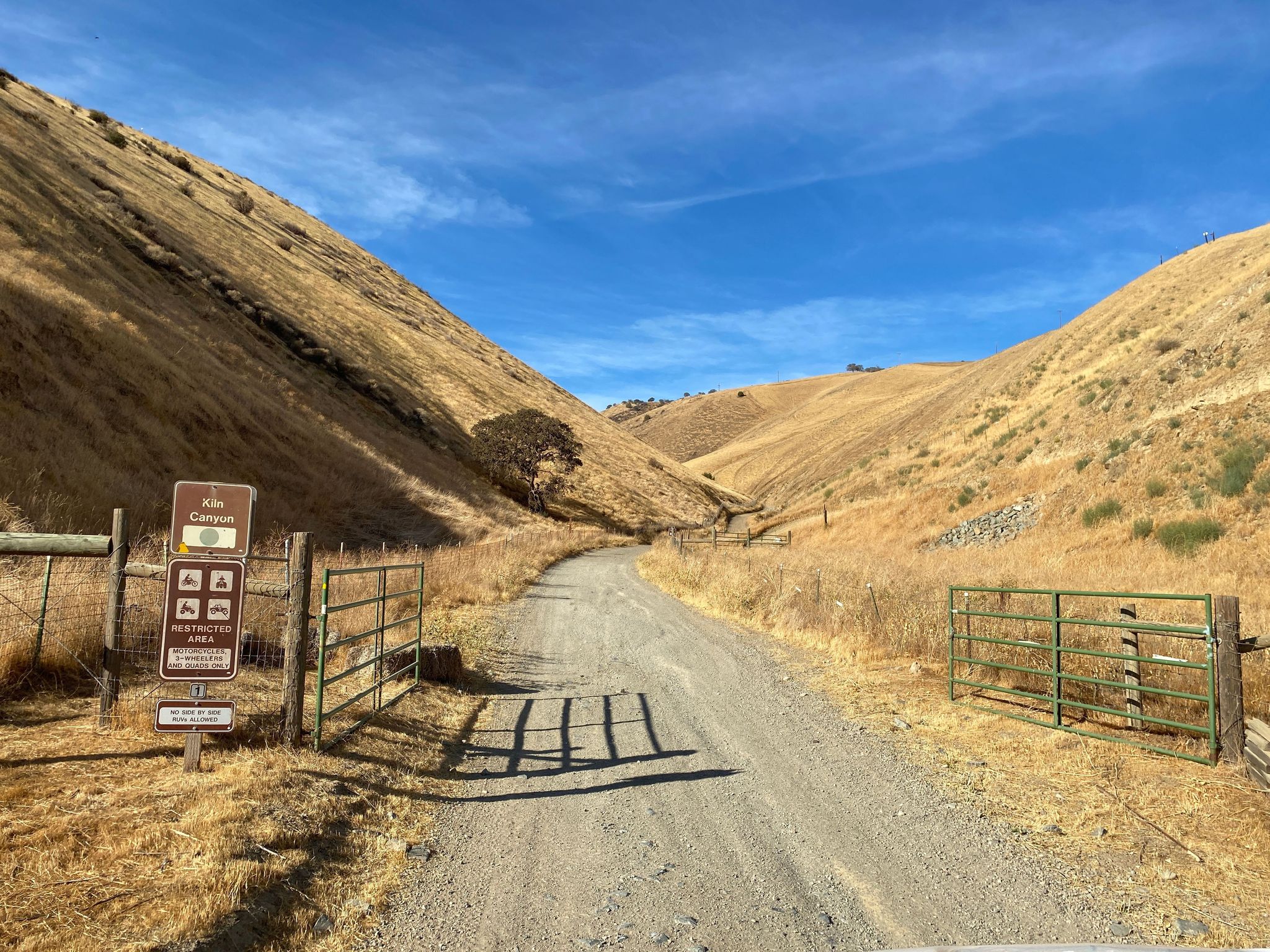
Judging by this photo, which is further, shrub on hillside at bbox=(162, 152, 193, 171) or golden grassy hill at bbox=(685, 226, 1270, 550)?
shrub on hillside at bbox=(162, 152, 193, 171)

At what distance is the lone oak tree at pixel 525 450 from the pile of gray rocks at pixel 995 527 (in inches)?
1028

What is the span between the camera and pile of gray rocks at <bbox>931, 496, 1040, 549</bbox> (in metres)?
26.3

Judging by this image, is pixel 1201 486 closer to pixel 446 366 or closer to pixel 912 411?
pixel 912 411

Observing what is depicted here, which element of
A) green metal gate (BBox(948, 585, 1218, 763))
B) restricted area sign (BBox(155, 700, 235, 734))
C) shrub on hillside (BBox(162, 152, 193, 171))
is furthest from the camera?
shrub on hillside (BBox(162, 152, 193, 171))

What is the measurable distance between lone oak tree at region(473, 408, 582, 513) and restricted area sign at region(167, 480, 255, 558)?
40.2 meters

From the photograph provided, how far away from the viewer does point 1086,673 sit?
9.16 metres

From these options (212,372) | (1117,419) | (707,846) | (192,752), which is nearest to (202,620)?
(192,752)

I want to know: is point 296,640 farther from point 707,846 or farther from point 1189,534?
point 1189,534

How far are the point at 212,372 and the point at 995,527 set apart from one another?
105ft

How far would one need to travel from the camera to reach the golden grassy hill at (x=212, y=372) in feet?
67.8

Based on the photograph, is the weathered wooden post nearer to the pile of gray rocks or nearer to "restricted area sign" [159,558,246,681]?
"restricted area sign" [159,558,246,681]

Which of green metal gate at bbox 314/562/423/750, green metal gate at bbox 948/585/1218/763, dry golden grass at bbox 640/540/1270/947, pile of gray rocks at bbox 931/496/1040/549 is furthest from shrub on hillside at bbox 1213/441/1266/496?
green metal gate at bbox 314/562/423/750

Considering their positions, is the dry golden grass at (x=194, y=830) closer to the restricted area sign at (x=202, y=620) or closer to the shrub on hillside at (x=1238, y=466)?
the restricted area sign at (x=202, y=620)

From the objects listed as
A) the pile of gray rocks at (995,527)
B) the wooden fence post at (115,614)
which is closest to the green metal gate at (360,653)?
the wooden fence post at (115,614)
